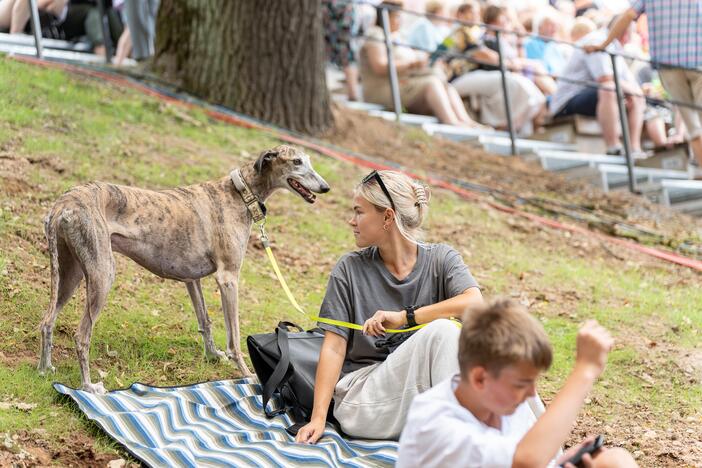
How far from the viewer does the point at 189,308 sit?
7133 mm

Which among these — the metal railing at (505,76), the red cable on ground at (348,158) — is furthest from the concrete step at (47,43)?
the metal railing at (505,76)

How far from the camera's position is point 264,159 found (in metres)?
6.36

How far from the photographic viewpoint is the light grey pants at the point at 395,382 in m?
4.39

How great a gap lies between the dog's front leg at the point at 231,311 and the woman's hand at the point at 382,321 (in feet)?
5.09

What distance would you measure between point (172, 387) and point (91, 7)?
8.92 metres

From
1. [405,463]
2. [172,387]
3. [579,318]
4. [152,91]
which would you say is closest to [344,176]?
[152,91]

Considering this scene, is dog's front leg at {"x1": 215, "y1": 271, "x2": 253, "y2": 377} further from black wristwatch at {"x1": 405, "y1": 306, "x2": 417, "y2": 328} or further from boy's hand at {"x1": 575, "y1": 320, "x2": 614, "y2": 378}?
boy's hand at {"x1": 575, "y1": 320, "x2": 614, "y2": 378}

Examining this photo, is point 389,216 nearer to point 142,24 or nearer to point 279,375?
point 279,375

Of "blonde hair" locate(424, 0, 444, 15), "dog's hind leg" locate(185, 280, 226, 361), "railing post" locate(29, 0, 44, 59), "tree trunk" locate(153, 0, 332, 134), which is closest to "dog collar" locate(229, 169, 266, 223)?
"dog's hind leg" locate(185, 280, 226, 361)

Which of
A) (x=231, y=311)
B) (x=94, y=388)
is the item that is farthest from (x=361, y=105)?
(x=94, y=388)

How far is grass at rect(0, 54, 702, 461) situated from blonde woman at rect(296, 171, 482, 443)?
1.13 m

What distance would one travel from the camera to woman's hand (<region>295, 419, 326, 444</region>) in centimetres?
475

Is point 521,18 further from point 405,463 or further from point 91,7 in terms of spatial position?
point 405,463

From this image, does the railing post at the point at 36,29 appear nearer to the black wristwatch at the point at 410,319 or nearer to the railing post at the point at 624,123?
the railing post at the point at 624,123
